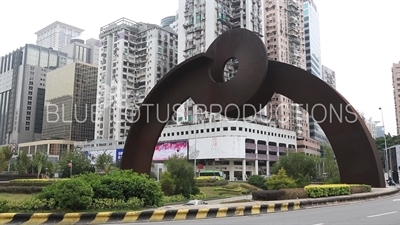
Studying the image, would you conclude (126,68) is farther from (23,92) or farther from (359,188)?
(359,188)

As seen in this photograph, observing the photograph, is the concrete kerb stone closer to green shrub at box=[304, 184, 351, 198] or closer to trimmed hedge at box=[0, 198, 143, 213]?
trimmed hedge at box=[0, 198, 143, 213]

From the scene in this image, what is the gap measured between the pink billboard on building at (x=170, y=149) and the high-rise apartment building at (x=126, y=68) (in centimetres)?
1687

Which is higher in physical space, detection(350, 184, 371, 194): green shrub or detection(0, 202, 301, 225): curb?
detection(350, 184, 371, 194): green shrub

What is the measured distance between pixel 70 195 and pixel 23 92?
115212 mm

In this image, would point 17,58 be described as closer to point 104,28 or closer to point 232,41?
point 104,28

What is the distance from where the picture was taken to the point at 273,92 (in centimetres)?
1664

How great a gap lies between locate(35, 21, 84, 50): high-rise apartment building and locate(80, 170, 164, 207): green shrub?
16312cm

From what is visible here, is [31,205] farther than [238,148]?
No

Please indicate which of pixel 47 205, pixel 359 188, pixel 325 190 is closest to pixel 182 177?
pixel 325 190

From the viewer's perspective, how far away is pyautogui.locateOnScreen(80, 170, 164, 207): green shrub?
10891 millimetres

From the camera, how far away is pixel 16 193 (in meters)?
23.9

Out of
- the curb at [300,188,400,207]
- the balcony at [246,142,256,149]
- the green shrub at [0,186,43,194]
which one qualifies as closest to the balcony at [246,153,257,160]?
the balcony at [246,142,256,149]

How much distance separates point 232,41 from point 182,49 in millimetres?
61182

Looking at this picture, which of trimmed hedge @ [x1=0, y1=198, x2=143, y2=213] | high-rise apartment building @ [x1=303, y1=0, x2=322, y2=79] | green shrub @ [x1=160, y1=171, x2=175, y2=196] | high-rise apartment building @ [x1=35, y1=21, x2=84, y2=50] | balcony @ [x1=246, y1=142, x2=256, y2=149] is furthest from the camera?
high-rise apartment building @ [x1=35, y1=21, x2=84, y2=50]
